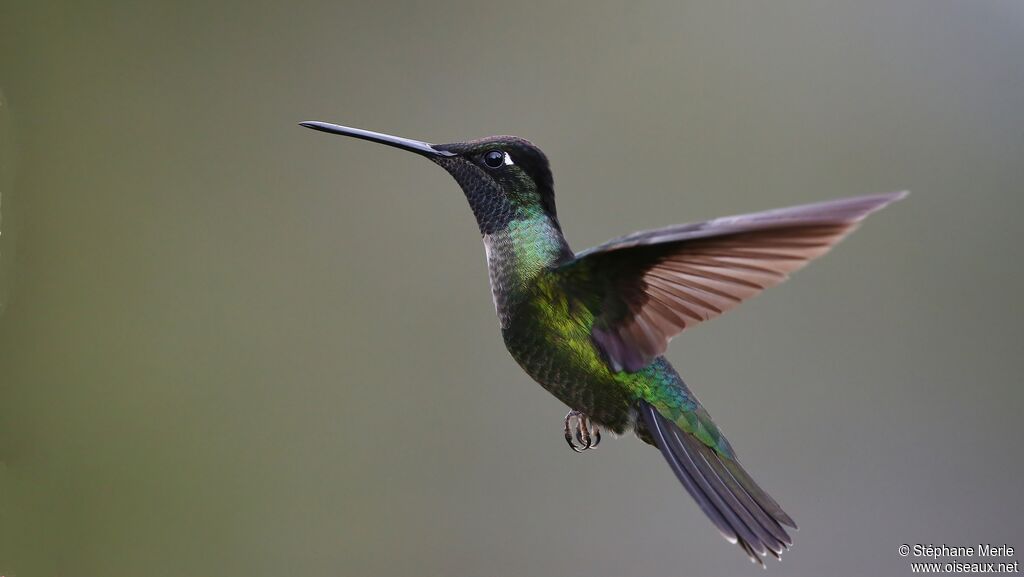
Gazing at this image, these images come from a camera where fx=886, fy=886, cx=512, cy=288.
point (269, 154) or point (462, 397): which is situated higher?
point (269, 154)

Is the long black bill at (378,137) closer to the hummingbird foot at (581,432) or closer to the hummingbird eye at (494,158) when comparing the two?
the hummingbird eye at (494,158)

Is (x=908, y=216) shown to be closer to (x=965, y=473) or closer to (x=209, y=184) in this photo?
(x=965, y=473)

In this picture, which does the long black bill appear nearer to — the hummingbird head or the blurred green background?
the hummingbird head

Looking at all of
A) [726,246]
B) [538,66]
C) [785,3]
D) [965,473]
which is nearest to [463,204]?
[538,66]

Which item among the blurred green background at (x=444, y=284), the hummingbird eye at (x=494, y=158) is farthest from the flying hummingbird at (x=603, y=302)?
the blurred green background at (x=444, y=284)

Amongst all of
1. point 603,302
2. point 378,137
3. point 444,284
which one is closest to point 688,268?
point 603,302

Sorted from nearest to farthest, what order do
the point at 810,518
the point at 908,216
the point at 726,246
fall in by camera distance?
1. the point at 726,246
2. the point at 810,518
3. the point at 908,216

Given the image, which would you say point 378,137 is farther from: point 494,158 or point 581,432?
point 581,432
